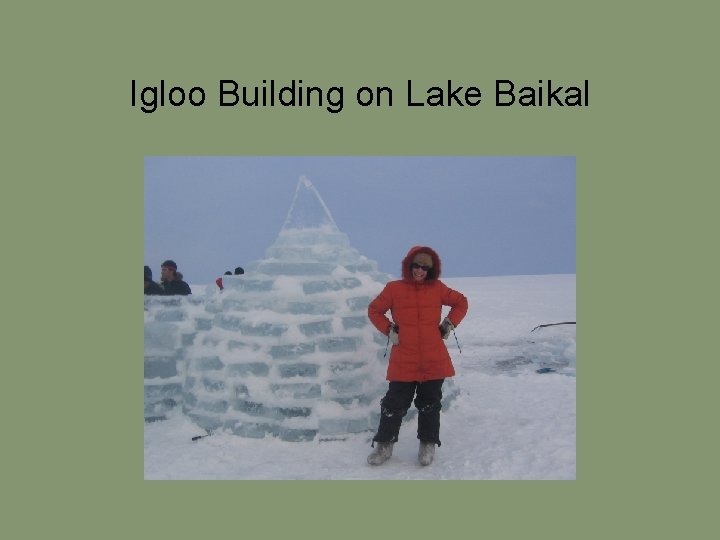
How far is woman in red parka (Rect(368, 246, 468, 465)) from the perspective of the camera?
4.21 metres

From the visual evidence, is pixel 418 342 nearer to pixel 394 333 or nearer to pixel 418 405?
pixel 394 333

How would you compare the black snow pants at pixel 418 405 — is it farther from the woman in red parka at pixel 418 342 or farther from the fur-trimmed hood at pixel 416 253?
the fur-trimmed hood at pixel 416 253

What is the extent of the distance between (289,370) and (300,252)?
1.05 m

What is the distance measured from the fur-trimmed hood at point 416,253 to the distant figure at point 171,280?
262cm

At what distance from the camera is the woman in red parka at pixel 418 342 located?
13.8 feet

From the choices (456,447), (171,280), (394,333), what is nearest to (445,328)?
(394,333)

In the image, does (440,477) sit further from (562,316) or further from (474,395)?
(562,316)

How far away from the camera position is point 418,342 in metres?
4.21

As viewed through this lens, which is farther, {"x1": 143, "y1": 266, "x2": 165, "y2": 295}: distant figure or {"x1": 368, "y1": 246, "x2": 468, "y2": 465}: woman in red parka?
{"x1": 143, "y1": 266, "x2": 165, "y2": 295}: distant figure

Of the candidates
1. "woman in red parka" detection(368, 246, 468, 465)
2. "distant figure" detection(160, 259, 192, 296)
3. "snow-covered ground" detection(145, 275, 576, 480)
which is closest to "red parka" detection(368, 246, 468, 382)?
"woman in red parka" detection(368, 246, 468, 465)

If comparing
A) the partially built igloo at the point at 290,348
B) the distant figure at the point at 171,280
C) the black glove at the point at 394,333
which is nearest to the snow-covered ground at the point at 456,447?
the partially built igloo at the point at 290,348

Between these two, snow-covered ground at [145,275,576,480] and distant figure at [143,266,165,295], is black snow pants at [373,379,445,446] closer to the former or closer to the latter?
snow-covered ground at [145,275,576,480]

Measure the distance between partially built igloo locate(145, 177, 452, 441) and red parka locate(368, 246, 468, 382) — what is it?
75 cm

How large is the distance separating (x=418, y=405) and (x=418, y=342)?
46cm
